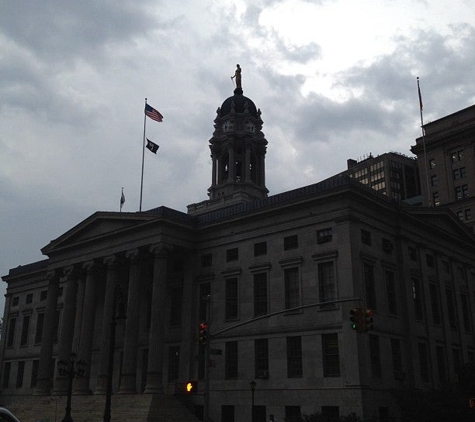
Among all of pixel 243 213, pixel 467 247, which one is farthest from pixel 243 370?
pixel 467 247

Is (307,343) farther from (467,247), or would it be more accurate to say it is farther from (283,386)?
(467,247)

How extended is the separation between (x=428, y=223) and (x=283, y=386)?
70.5 ft

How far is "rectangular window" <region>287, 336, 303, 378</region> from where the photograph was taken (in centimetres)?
4694

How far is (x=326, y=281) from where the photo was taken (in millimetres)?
47344

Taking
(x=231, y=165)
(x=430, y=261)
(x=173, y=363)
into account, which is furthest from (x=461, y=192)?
(x=173, y=363)

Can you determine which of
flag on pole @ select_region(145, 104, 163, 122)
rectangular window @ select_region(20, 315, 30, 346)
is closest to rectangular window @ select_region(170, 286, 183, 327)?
flag on pole @ select_region(145, 104, 163, 122)

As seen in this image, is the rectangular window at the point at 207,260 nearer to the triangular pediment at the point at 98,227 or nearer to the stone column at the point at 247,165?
the triangular pediment at the point at 98,227

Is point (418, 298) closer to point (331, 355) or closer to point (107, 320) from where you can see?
point (331, 355)

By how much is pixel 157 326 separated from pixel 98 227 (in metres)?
14.5

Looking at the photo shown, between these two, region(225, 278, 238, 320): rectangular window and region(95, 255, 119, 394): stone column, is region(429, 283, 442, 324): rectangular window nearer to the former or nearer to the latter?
region(225, 278, 238, 320): rectangular window

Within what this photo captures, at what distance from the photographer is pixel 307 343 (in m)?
46.5

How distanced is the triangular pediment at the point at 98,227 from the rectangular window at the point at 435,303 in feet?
89.2

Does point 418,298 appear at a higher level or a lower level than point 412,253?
lower

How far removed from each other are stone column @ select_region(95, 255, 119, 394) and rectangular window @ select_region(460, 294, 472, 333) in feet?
114
